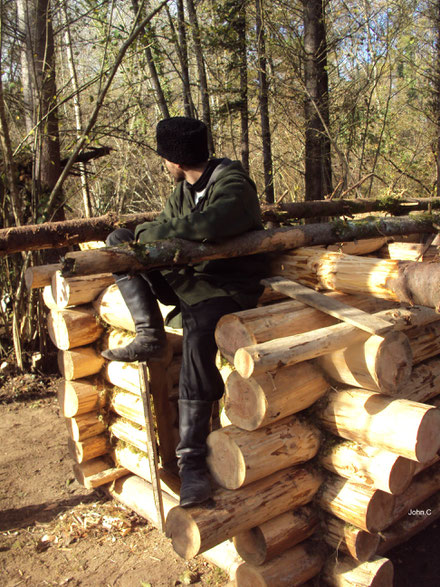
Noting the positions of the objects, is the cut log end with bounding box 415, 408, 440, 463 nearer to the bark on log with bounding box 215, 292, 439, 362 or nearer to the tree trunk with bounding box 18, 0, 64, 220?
the bark on log with bounding box 215, 292, 439, 362

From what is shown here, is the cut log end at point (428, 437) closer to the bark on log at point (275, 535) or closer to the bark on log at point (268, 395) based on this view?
Answer: the bark on log at point (268, 395)

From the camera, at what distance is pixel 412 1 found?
10.8 metres

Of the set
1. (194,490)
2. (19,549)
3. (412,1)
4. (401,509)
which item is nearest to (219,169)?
(194,490)

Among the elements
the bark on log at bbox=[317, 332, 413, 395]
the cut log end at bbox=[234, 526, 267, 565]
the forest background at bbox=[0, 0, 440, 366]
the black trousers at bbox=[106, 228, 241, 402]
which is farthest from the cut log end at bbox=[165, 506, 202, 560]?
the forest background at bbox=[0, 0, 440, 366]

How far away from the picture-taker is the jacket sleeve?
120 inches

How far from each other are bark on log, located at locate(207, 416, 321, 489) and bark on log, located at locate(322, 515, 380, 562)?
18.5 inches

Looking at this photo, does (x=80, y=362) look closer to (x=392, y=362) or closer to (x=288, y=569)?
(x=288, y=569)

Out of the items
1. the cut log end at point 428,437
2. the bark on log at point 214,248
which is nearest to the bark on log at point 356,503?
the cut log end at point 428,437

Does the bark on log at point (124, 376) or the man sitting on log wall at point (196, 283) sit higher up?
the man sitting on log wall at point (196, 283)

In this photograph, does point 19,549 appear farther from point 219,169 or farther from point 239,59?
point 239,59

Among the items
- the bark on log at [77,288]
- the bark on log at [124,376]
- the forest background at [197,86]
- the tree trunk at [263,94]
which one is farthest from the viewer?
the tree trunk at [263,94]

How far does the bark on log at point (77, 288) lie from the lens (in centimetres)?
443

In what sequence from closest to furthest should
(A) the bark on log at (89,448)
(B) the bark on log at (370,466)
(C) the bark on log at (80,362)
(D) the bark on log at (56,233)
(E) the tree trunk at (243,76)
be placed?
(B) the bark on log at (370,466), (D) the bark on log at (56,233), (C) the bark on log at (80,362), (A) the bark on log at (89,448), (E) the tree trunk at (243,76)

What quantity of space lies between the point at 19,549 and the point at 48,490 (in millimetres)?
871
